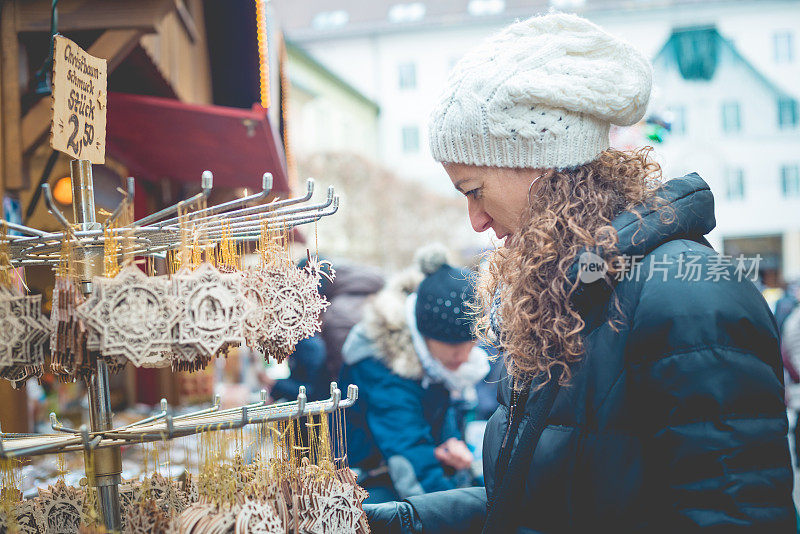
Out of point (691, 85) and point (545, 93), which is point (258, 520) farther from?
point (691, 85)

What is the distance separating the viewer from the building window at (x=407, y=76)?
102ft

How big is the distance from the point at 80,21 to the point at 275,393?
8.28ft

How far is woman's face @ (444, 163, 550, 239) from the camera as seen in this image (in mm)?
1506

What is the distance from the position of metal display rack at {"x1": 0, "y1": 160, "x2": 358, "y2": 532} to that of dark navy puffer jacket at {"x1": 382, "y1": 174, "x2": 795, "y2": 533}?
459mm

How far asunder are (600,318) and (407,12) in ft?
109

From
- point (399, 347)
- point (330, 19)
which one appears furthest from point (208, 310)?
point (330, 19)

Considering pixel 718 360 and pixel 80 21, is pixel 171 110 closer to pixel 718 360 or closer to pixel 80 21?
pixel 80 21

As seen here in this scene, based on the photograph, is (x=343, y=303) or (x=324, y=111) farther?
(x=324, y=111)

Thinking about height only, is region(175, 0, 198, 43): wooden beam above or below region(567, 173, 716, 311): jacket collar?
above

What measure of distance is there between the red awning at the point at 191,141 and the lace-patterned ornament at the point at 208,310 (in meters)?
2.24

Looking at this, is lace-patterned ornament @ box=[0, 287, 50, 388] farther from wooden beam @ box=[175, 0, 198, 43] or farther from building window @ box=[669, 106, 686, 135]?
building window @ box=[669, 106, 686, 135]

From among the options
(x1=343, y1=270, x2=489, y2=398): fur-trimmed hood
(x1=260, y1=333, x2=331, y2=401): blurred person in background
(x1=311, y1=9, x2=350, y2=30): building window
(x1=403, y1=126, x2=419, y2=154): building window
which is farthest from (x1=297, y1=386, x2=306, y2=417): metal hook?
(x1=311, y1=9, x2=350, y2=30): building window

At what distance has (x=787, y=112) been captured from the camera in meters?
27.3

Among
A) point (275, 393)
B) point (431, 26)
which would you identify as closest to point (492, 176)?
point (275, 393)
